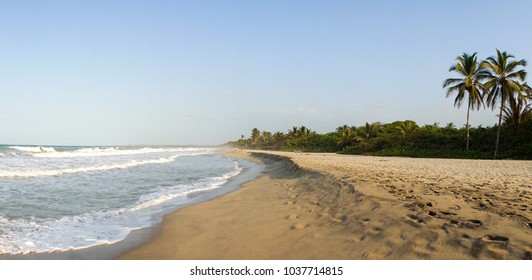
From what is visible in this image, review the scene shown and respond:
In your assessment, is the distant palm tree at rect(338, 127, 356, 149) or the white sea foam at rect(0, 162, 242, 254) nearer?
the white sea foam at rect(0, 162, 242, 254)

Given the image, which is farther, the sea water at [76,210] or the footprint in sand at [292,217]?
the footprint in sand at [292,217]

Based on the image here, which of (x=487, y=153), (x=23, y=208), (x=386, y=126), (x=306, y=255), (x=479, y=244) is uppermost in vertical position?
(x=386, y=126)

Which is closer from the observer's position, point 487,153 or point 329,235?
point 329,235

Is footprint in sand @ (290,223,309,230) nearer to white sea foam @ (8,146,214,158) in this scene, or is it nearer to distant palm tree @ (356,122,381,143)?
white sea foam @ (8,146,214,158)

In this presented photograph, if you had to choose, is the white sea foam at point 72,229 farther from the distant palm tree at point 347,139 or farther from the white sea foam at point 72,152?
the distant palm tree at point 347,139

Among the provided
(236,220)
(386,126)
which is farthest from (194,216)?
(386,126)

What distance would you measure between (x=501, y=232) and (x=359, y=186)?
14.5 feet

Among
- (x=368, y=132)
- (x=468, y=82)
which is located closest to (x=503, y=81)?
(x=468, y=82)

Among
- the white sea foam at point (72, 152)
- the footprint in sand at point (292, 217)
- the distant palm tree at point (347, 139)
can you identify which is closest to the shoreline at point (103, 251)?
the footprint in sand at point (292, 217)

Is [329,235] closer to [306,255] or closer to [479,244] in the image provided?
[306,255]

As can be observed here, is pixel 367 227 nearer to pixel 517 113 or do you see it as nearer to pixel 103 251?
pixel 103 251

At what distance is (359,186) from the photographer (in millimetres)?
8469

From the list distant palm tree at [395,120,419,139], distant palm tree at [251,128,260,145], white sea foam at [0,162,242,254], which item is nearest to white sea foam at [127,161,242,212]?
white sea foam at [0,162,242,254]

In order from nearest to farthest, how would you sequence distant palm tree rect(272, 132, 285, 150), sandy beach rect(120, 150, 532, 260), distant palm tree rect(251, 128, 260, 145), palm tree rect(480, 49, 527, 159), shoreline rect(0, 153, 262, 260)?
sandy beach rect(120, 150, 532, 260), shoreline rect(0, 153, 262, 260), palm tree rect(480, 49, 527, 159), distant palm tree rect(272, 132, 285, 150), distant palm tree rect(251, 128, 260, 145)
